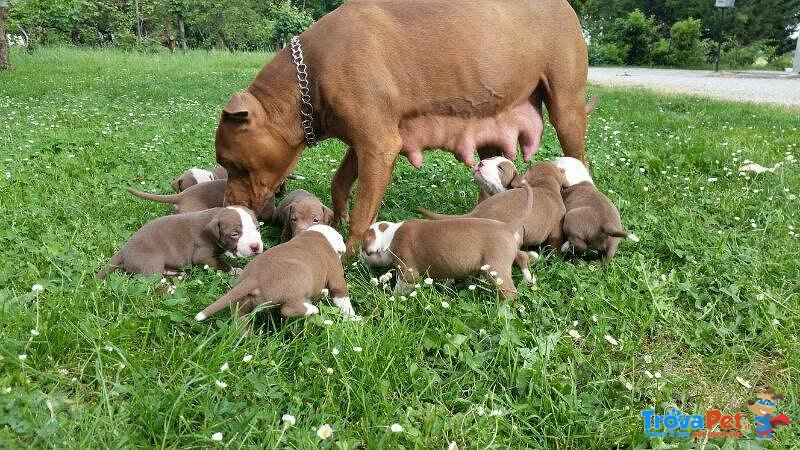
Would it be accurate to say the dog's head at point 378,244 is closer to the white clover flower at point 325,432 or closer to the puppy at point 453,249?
the puppy at point 453,249

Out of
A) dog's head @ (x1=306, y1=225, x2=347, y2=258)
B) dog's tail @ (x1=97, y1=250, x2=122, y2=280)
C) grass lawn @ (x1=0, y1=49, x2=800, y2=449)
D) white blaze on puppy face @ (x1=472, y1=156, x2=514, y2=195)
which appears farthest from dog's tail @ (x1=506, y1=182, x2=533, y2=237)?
dog's tail @ (x1=97, y1=250, x2=122, y2=280)

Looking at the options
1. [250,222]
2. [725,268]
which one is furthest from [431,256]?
[725,268]

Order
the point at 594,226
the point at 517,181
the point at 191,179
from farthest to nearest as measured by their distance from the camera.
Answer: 1. the point at 191,179
2. the point at 517,181
3. the point at 594,226

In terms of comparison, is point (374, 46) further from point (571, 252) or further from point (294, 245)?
point (571, 252)

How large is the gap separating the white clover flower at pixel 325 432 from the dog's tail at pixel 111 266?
5.82 ft

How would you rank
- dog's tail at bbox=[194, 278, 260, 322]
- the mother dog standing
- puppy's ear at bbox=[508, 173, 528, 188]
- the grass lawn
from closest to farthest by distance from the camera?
the grass lawn < dog's tail at bbox=[194, 278, 260, 322] < the mother dog standing < puppy's ear at bbox=[508, 173, 528, 188]

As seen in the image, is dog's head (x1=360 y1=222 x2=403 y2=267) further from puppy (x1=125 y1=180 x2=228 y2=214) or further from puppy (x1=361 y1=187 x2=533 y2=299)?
puppy (x1=125 y1=180 x2=228 y2=214)

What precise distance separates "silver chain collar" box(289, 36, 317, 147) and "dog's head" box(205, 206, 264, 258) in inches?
29.8

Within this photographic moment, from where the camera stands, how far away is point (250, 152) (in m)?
3.81

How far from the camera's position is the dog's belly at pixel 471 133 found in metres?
4.07

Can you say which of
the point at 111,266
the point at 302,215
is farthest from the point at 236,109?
the point at 111,266

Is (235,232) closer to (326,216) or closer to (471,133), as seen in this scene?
(326,216)

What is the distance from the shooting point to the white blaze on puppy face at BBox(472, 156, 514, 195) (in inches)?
168

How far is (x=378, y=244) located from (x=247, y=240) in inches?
30.9
